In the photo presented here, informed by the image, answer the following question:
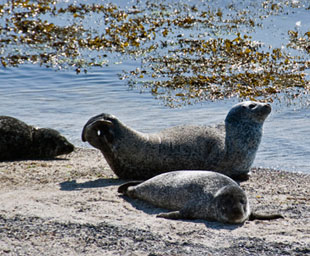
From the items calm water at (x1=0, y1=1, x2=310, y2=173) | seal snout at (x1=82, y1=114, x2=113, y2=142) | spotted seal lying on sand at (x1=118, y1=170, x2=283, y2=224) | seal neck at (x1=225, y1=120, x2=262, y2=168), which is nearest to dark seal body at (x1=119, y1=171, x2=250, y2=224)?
spotted seal lying on sand at (x1=118, y1=170, x2=283, y2=224)

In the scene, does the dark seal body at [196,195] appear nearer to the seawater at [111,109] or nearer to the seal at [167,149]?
the seal at [167,149]

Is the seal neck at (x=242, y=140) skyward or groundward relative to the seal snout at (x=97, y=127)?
groundward

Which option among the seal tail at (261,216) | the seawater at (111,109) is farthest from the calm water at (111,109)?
the seal tail at (261,216)

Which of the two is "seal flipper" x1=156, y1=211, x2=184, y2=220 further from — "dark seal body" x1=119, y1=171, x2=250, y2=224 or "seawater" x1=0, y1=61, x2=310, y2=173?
"seawater" x1=0, y1=61, x2=310, y2=173

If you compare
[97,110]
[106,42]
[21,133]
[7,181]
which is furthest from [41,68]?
[7,181]

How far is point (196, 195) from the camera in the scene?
6188 millimetres

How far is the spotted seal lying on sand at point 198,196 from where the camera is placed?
589 centimetres

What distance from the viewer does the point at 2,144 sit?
9055mm

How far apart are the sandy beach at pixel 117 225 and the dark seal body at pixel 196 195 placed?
107 mm

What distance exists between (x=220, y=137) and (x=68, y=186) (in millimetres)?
2022

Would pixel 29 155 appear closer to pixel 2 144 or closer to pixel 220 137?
pixel 2 144

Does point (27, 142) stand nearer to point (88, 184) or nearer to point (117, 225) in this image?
point (88, 184)

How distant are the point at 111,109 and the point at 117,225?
25.4 feet

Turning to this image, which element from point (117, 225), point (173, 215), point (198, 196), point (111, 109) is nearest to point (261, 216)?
point (198, 196)
